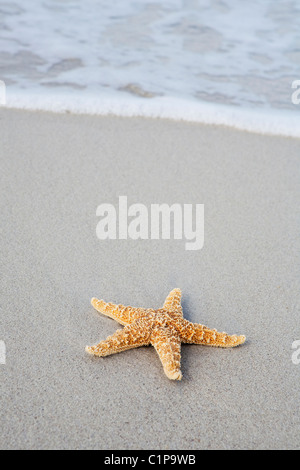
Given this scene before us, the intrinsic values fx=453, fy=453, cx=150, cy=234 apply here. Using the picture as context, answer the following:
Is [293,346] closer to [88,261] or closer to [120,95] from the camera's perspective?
[88,261]

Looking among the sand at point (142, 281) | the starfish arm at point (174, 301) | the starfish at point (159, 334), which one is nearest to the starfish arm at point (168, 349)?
the starfish at point (159, 334)

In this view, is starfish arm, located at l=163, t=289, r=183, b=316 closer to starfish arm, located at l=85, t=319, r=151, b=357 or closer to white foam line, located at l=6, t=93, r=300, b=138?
starfish arm, located at l=85, t=319, r=151, b=357

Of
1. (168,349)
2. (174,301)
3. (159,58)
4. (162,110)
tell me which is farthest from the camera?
(159,58)

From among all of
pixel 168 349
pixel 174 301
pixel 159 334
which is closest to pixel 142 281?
pixel 174 301

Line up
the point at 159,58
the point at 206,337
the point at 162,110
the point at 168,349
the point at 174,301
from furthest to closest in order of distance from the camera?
the point at 159,58, the point at 162,110, the point at 174,301, the point at 206,337, the point at 168,349

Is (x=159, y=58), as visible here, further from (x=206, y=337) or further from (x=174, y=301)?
(x=206, y=337)

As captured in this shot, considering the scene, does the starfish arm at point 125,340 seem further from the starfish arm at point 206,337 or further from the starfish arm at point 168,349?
the starfish arm at point 206,337
